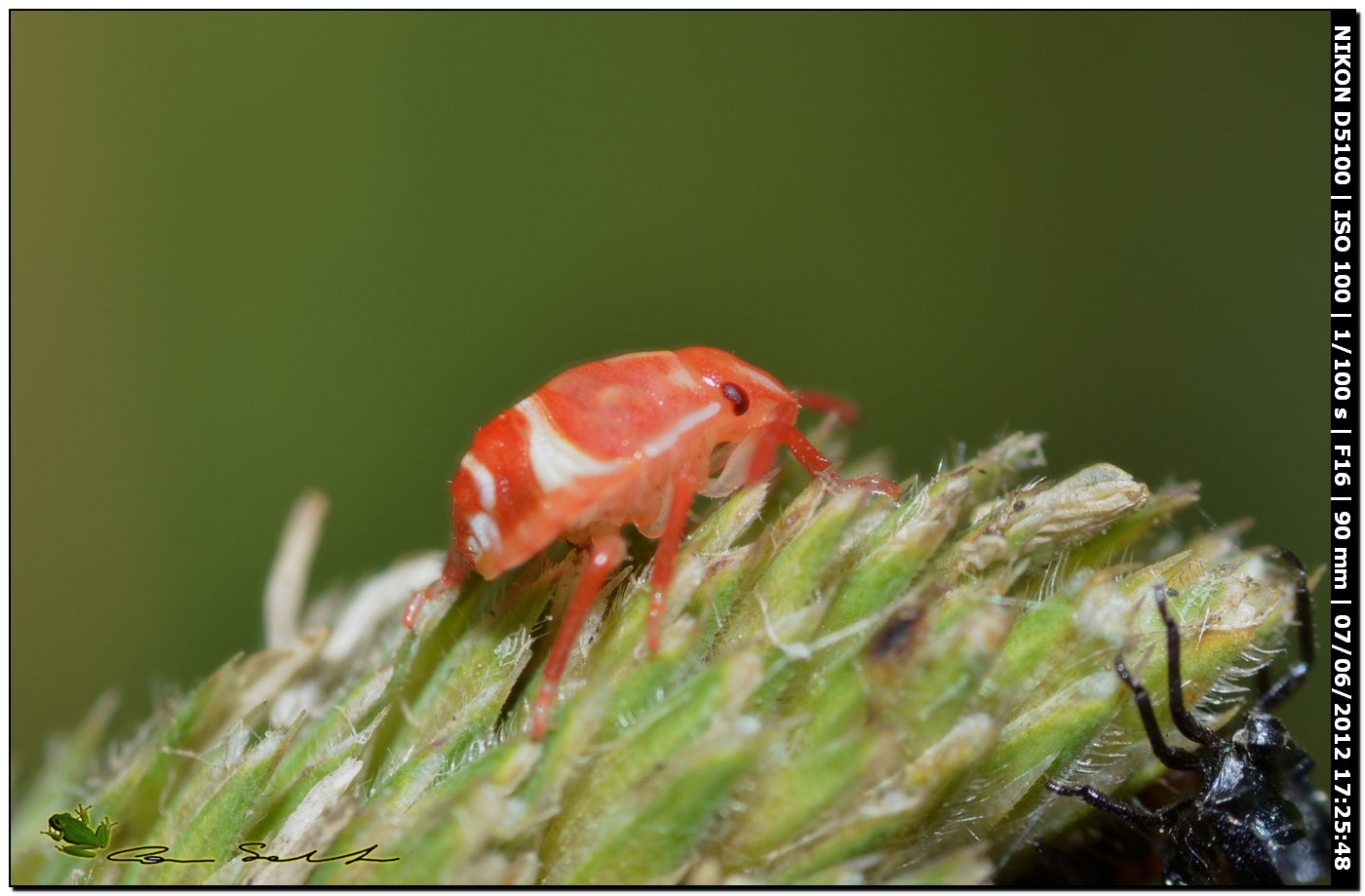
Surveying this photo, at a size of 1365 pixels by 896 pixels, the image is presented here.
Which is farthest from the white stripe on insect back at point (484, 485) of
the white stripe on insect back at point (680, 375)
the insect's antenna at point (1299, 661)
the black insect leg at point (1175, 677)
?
the insect's antenna at point (1299, 661)

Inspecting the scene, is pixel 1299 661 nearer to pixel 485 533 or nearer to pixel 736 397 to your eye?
pixel 736 397

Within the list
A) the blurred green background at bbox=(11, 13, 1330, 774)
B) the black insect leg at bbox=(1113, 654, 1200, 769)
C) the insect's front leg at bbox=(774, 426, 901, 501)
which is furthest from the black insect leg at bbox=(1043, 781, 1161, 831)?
the blurred green background at bbox=(11, 13, 1330, 774)

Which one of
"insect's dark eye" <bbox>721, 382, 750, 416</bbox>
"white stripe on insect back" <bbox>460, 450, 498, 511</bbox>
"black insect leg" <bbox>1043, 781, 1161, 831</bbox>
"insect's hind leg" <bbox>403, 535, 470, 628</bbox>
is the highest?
"insect's dark eye" <bbox>721, 382, 750, 416</bbox>

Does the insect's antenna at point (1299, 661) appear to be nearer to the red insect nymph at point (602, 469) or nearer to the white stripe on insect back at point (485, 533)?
the red insect nymph at point (602, 469)

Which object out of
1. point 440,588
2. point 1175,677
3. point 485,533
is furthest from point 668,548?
point 1175,677

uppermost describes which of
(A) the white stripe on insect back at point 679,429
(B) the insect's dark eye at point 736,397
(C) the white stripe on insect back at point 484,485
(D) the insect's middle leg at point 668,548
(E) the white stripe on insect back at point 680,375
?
(E) the white stripe on insect back at point 680,375
